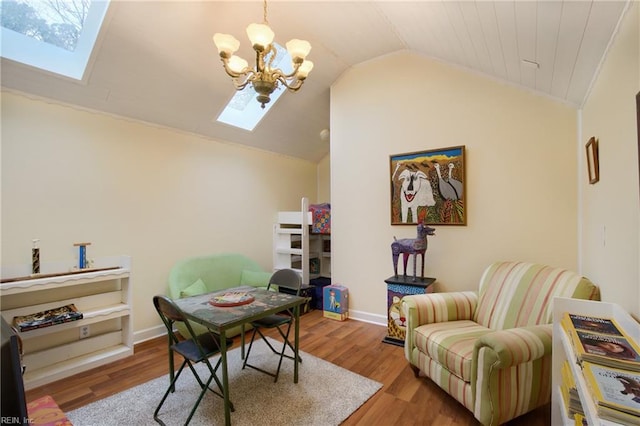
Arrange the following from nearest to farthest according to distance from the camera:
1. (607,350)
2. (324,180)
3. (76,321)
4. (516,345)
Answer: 1. (607,350)
2. (516,345)
3. (76,321)
4. (324,180)

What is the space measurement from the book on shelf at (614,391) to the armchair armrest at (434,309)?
1.38 meters

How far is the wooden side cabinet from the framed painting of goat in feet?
2.16

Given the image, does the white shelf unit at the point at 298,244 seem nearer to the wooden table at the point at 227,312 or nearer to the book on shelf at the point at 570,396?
the wooden table at the point at 227,312

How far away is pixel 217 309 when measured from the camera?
205 centimetres

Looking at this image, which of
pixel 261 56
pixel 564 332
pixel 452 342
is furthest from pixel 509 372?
pixel 261 56

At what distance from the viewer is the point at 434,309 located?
2.37 metres

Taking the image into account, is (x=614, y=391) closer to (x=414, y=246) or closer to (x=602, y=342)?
(x=602, y=342)

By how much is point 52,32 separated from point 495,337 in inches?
155

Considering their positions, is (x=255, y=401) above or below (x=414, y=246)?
below

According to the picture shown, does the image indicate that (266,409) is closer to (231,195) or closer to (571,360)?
(571,360)

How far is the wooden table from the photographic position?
1.79m

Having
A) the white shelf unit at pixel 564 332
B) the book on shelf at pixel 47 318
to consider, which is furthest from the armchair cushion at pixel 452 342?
the book on shelf at pixel 47 318

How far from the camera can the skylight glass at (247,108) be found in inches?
148

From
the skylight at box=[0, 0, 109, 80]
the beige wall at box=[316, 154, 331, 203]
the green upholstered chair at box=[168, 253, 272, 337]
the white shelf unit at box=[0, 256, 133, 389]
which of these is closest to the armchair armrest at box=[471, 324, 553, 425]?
the green upholstered chair at box=[168, 253, 272, 337]
